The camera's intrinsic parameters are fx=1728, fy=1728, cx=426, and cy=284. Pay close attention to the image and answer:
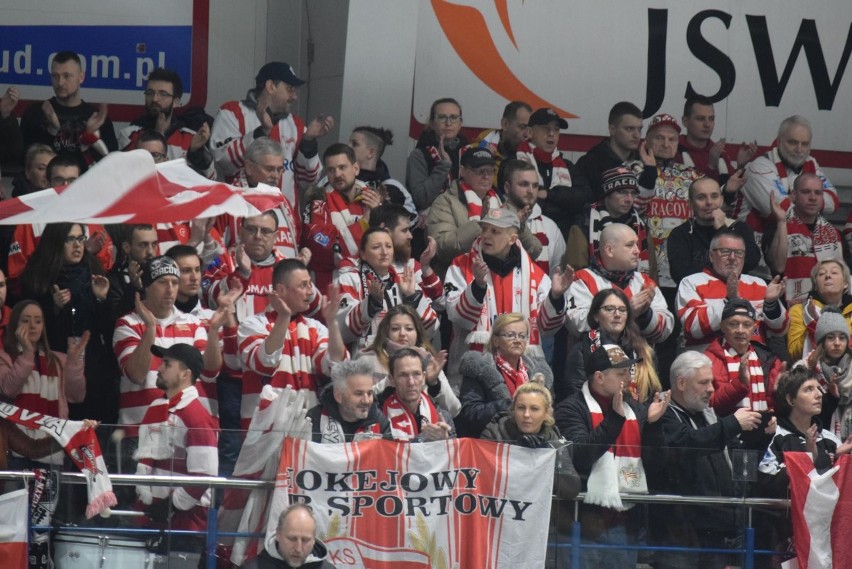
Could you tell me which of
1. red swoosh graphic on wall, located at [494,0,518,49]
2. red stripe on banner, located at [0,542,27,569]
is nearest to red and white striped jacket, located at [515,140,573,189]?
red swoosh graphic on wall, located at [494,0,518,49]

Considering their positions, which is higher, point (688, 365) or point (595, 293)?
point (595, 293)

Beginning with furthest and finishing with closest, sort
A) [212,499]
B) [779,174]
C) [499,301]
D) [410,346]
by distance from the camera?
1. [779,174]
2. [499,301]
3. [410,346]
4. [212,499]

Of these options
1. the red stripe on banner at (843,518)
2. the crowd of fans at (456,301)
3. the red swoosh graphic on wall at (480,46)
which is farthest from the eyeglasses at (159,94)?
the red stripe on banner at (843,518)

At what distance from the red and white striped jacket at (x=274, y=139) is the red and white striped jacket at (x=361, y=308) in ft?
5.06

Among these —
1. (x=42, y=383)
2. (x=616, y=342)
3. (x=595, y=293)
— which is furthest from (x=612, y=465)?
(x=42, y=383)

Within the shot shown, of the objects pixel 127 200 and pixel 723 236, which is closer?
pixel 127 200

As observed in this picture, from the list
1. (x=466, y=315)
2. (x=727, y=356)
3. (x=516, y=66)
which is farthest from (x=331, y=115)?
(x=727, y=356)

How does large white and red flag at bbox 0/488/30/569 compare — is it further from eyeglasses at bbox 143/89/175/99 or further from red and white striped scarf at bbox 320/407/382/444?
eyeglasses at bbox 143/89/175/99

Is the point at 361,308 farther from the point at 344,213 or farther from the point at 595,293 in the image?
the point at 595,293

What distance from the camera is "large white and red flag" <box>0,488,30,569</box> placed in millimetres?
9234

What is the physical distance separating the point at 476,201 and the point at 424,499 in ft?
12.4

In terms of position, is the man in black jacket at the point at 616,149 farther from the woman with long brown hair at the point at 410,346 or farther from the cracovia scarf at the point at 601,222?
the woman with long brown hair at the point at 410,346

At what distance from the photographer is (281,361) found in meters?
10.6

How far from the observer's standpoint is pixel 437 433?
979 cm
